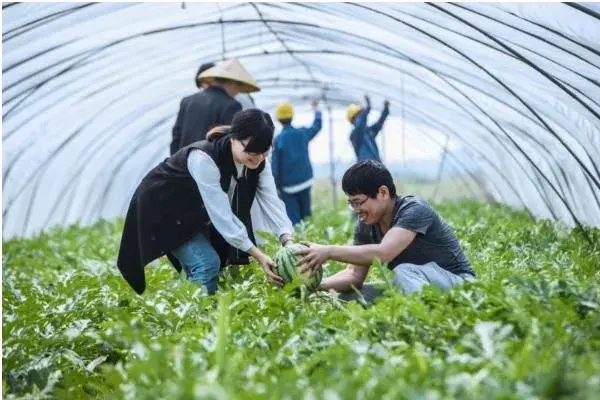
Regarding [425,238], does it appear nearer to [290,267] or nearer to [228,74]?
[290,267]

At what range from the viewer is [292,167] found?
12.4m

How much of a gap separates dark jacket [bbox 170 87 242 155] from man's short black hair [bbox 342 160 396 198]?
2.96 m

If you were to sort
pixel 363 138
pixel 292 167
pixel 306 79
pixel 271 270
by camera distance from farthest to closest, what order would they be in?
pixel 306 79, pixel 363 138, pixel 292 167, pixel 271 270

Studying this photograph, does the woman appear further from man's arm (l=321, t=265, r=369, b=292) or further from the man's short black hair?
the man's short black hair

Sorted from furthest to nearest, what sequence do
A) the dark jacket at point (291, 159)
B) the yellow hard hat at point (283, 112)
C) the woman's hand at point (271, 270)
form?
the yellow hard hat at point (283, 112), the dark jacket at point (291, 159), the woman's hand at point (271, 270)

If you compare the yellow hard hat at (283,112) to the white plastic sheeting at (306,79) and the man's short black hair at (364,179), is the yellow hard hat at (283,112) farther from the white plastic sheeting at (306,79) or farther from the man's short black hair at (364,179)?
the man's short black hair at (364,179)

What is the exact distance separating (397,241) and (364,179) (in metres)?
0.37

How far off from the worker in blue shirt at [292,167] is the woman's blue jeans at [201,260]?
5835 millimetres

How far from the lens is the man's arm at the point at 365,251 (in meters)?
5.32

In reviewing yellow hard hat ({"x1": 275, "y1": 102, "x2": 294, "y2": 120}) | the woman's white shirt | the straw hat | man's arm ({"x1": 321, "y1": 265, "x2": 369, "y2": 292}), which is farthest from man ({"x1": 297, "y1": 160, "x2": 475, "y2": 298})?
yellow hard hat ({"x1": 275, "y1": 102, "x2": 294, "y2": 120})

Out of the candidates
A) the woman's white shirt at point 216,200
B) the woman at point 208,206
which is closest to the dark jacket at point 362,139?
the woman at point 208,206

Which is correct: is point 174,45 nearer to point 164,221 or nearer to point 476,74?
point 476,74

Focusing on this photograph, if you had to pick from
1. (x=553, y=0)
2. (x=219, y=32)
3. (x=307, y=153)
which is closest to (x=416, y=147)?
(x=307, y=153)

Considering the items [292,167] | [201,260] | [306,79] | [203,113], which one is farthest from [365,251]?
[306,79]
